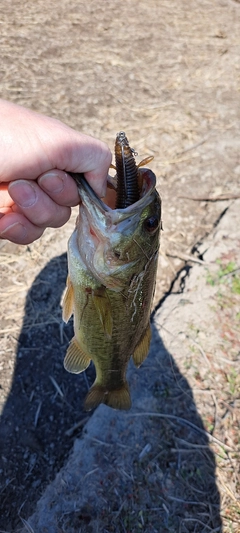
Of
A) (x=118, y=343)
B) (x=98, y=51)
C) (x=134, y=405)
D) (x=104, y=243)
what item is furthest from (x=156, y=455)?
(x=98, y=51)

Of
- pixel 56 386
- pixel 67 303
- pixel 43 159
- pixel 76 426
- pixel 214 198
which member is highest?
pixel 43 159

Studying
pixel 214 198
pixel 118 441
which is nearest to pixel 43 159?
pixel 118 441

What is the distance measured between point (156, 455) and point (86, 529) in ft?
2.14

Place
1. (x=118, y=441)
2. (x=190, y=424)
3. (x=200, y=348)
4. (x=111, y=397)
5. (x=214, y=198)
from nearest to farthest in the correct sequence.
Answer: (x=111, y=397) → (x=118, y=441) → (x=190, y=424) → (x=200, y=348) → (x=214, y=198)

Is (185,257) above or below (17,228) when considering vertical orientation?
below

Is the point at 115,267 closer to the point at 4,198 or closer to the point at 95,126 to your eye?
the point at 4,198

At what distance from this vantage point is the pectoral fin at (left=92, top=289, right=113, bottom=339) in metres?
1.97

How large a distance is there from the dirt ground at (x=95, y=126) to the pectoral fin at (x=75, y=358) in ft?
3.68

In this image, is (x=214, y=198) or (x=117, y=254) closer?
(x=117, y=254)

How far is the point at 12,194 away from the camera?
2.02 meters

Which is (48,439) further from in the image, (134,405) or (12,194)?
(12,194)

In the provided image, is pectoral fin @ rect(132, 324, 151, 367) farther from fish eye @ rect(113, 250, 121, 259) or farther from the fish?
fish eye @ rect(113, 250, 121, 259)

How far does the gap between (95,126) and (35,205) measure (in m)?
3.54

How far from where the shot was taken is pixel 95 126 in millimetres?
5316
